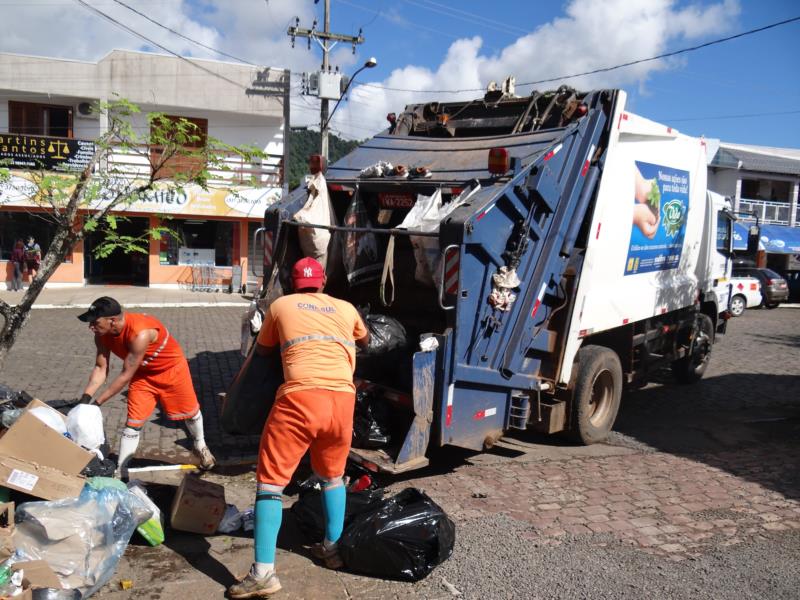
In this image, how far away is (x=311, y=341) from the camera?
3.46m

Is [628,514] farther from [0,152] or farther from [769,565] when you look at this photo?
[0,152]

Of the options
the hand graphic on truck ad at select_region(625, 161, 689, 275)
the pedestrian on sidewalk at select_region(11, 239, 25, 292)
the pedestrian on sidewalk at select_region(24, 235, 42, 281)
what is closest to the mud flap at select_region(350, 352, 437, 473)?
the hand graphic on truck ad at select_region(625, 161, 689, 275)

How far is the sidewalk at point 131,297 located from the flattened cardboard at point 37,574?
43.9 feet

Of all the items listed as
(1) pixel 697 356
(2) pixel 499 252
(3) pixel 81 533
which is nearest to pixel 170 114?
(1) pixel 697 356

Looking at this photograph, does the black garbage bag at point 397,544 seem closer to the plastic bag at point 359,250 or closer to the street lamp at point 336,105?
the plastic bag at point 359,250

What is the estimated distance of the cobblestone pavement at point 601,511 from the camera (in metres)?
3.61

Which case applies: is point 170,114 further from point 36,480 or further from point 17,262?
point 36,480

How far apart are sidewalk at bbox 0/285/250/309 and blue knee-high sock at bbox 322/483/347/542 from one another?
13.2m

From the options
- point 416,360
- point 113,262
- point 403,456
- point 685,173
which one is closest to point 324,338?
point 416,360

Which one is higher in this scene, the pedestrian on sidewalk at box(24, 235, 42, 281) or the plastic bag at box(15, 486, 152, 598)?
the pedestrian on sidewalk at box(24, 235, 42, 281)

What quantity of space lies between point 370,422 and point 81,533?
2.08m

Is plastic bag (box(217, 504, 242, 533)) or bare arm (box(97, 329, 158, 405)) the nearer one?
plastic bag (box(217, 504, 242, 533))

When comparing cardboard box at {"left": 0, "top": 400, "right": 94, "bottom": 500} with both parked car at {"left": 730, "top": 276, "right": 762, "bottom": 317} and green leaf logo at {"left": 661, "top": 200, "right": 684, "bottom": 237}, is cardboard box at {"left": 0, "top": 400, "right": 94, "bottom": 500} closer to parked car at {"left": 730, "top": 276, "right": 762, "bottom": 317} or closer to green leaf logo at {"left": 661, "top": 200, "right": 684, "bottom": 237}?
green leaf logo at {"left": 661, "top": 200, "right": 684, "bottom": 237}

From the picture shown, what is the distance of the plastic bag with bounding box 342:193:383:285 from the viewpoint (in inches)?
232
